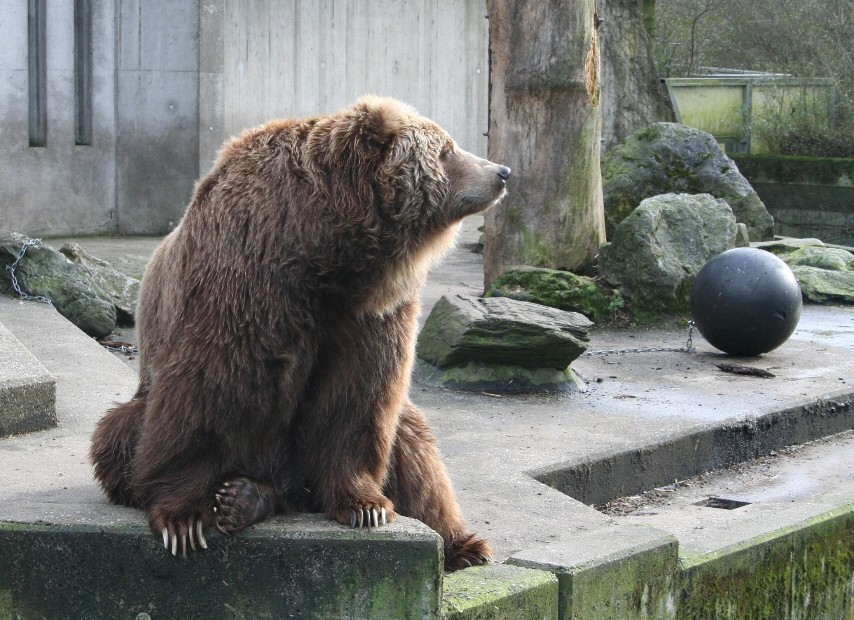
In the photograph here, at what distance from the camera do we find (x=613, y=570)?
4.16m

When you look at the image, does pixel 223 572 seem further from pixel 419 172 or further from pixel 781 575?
pixel 781 575

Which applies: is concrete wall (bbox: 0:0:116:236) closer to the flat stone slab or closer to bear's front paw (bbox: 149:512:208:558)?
the flat stone slab

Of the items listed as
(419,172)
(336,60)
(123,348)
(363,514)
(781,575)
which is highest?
(336,60)

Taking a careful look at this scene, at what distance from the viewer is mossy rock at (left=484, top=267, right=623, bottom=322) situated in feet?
30.1

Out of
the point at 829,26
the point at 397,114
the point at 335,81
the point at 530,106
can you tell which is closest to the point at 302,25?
the point at 335,81

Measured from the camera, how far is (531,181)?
977 cm

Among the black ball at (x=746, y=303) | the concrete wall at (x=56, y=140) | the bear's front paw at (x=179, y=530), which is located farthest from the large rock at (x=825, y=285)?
the bear's front paw at (x=179, y=530)

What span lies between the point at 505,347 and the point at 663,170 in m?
4.95

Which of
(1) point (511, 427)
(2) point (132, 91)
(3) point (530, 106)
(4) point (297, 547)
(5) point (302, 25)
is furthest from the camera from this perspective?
(5) point (302, 25)

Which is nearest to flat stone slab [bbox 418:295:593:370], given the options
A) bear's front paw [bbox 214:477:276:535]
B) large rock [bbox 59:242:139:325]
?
large rock [bbox 59:242:139:325]

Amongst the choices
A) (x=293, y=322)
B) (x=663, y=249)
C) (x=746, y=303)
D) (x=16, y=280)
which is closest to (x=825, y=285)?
(x=663, y=249)

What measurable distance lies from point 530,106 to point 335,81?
6.85 meters

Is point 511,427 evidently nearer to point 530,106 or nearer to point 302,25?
point 530,106

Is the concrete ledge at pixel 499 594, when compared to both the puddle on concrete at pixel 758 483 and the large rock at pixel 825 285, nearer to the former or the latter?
the puddle on concrete at pixel 758 483
